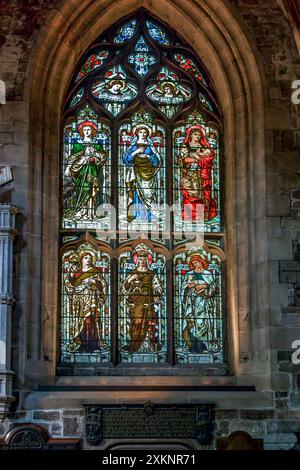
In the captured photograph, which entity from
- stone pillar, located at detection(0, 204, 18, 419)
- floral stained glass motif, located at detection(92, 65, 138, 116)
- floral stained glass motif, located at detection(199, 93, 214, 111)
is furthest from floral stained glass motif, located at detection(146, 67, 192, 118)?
stone pillar, located at detection(0, 204, 18, 419)

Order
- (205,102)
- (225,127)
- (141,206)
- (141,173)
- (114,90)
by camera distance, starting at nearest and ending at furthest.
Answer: (141,206) < (141,173) < (225,127) < (114,90) < (205,102)

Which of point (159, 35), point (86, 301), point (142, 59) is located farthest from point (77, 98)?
point (86, 301)

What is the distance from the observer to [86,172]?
1756 centimetres

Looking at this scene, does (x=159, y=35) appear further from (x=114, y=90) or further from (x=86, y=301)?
(x=86, y=301)

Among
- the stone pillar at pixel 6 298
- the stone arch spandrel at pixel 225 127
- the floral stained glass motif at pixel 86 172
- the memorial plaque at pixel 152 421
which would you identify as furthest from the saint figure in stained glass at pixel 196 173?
the memorial plaque at pixel 152 421

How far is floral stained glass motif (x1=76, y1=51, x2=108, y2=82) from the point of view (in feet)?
59.2

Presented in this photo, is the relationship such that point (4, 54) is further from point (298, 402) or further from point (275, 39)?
point (298, 402)

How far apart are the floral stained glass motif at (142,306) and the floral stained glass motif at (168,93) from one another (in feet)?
6.56

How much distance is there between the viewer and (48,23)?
17.2 meters

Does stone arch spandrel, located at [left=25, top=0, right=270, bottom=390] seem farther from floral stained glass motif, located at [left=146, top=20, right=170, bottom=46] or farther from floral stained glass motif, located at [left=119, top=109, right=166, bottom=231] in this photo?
floral stained glass motif, located at [left=119, top=109, right=166, bottom=231]

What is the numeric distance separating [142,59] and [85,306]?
3.61 meters

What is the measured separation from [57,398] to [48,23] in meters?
4.90
